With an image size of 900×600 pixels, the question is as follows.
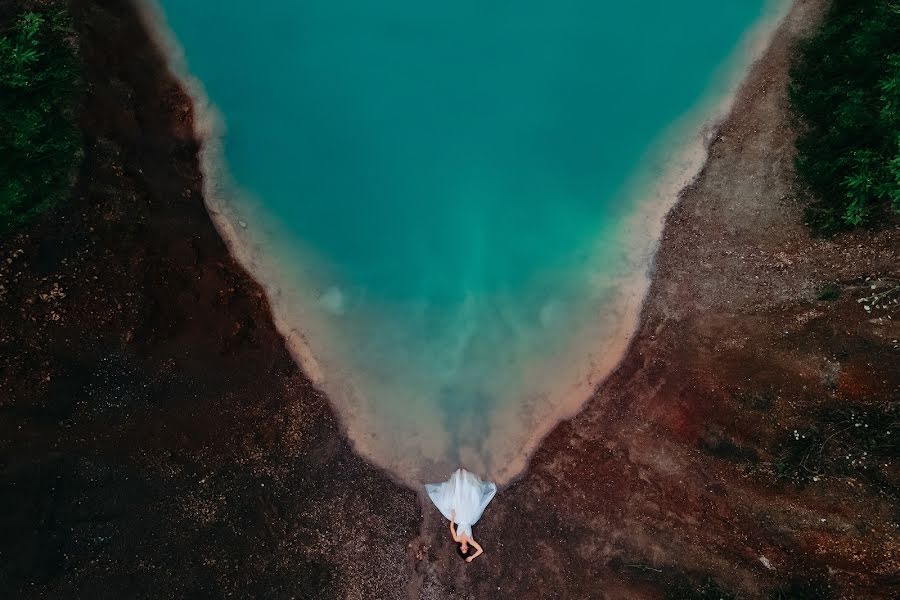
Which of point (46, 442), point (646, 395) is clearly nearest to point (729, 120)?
point (646, 395)

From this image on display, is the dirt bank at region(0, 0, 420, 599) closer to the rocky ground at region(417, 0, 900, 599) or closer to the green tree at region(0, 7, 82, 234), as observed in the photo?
the green tree at region(0, 7, 82, 234)

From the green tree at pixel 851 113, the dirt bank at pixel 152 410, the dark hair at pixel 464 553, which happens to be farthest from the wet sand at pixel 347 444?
the green tree at pixel 851 113

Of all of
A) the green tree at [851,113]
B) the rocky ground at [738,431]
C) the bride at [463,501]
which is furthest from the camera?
the bride at [463,501]

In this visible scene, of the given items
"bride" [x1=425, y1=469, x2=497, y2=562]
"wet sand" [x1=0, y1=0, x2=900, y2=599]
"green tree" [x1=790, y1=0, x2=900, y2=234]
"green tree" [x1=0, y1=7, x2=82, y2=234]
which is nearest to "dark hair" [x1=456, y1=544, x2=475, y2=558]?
"bride" [x1=425, y1=469, x2=497, y2=562]

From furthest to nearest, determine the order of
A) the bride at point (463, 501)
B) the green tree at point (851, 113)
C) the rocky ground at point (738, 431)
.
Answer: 1. the bride at point (463, 501)
2. the rocky ground at point (738, 431)
3. the green tree at point (851, 113)

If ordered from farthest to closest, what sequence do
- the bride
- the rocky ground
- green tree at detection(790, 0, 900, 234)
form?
the bride
the rocky ground
green tree at detection(790, 0, 900, 234)

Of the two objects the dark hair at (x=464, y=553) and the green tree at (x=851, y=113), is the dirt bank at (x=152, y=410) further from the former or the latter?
the green tree at (x=851, y=113)

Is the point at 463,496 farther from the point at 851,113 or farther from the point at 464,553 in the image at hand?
the point at 851,113
